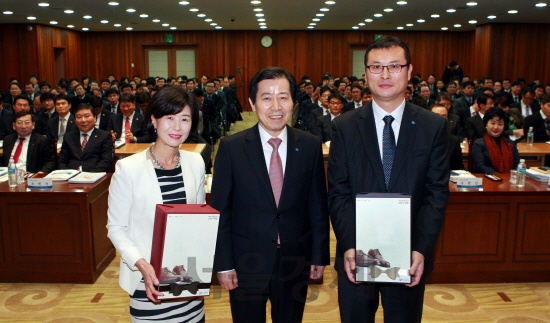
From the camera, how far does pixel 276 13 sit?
43.4ft

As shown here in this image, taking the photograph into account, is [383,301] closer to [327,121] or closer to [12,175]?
[12,175]

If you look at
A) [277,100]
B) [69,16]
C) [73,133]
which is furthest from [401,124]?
[69,16]

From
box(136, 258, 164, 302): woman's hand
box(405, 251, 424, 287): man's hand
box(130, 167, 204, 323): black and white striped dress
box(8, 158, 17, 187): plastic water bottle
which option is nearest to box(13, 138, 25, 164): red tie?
box(8, 158, 17, 187): plastic water bottle

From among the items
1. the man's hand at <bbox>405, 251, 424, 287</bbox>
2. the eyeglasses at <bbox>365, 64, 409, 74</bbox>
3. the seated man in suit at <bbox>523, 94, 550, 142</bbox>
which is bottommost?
the man's hand at <bbox>405, 251, 424, 287</bbox>

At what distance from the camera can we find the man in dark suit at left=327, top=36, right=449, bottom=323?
1913 mm

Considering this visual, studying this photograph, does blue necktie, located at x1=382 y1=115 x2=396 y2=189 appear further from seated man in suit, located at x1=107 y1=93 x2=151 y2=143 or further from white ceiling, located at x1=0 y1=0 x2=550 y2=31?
white ceiling, located at x1=0 y1=0 x2=550 y2=31

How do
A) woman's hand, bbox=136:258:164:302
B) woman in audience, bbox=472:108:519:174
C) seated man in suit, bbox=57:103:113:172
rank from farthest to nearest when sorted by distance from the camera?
seated man in suit, bbox=57:103:113:172 → woman in audience, bbox=472:108:519:174 → woman's hand, bbox=136:258:164:302

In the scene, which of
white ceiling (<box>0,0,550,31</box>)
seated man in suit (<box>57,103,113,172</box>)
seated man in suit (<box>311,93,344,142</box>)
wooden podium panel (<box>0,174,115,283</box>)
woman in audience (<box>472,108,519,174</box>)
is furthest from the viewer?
white ceiling (<box>0,0,550,31</box>)

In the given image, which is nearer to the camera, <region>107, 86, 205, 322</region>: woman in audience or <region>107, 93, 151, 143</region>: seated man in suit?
<region>107, 86, 205, 322</region>: woman in audience

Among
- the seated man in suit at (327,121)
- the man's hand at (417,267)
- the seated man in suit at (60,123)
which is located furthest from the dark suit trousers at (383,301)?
the seated man in suit at (60,123)

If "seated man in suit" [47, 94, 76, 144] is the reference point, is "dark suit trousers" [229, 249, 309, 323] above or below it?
below

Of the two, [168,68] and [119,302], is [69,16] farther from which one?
[119,302]

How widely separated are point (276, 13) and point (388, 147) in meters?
12.0

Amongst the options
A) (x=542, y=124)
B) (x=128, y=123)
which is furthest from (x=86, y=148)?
(x=542, y=124)
